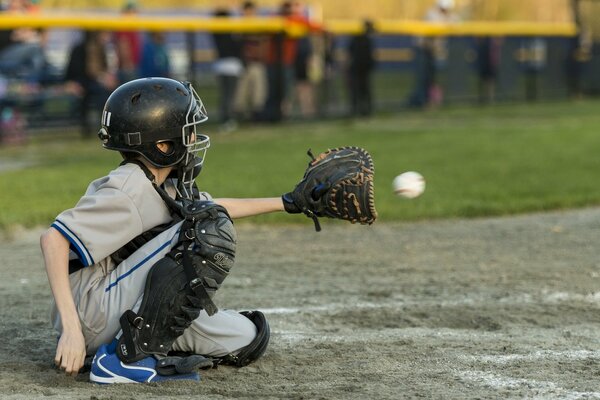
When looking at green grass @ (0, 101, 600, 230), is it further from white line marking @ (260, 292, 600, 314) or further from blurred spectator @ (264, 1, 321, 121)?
white line marking @ (260, 292, 600, 314)

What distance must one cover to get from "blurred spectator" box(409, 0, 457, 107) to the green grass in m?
1.85

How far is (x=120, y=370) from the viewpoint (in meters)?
3.57

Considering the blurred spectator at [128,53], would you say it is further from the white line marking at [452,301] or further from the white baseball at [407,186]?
the white baseball at [407,186]

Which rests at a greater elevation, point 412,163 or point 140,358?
point 140,358

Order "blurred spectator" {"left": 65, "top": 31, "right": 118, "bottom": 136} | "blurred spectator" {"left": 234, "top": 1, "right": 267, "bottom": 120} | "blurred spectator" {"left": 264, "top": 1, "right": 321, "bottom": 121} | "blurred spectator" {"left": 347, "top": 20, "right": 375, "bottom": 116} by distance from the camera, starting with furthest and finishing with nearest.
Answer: "blurred spectator" {"left": 347, "top": 20, "right": 375, "bottom": 116}, "blurred spectator" {"left": 264, "top": 1, "right": 321, "bottom": 121}, "blurred spectator" {"left": 234, "top": 1, "right": 267, "bottom": 120}, "blurred spectator" {"left": 65, "top": 31, "right": 118, "bottom": 136}

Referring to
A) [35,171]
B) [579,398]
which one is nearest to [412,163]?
[35,171]

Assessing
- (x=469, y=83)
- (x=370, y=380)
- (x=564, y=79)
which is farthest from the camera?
(x=564, y=79)

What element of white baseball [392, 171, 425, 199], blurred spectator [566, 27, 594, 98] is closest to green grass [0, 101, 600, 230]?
white baseball [392, 171, 425, 199]

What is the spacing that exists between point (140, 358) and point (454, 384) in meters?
Answer: 1.05

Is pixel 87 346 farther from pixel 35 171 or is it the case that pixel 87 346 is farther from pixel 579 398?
pixel 35 171

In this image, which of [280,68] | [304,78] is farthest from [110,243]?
[304,78]

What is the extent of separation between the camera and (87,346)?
12.2 ft

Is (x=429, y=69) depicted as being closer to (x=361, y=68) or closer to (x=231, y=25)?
(x=361, y=68)

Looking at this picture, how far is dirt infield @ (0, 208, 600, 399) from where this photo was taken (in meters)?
3.53
